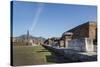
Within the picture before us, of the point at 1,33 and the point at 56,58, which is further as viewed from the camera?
the point at 56,58

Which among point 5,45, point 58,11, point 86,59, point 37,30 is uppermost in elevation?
point 58,11

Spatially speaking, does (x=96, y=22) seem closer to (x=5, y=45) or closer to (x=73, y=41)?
(x=73, y=41)

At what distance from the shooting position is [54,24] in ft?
9.65

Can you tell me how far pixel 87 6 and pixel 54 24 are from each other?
57cm

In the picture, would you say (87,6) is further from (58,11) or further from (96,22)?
(58,11)

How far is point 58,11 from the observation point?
2961 millimetres

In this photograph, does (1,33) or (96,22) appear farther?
(96,22)

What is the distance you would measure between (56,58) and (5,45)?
0.71m

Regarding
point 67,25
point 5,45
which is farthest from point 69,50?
point 5,45

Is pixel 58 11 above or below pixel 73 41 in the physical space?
above

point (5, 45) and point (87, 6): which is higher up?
point (87, 6)

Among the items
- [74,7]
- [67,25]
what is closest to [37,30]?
[67,25]

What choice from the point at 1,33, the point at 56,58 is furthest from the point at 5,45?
the point at 56,58

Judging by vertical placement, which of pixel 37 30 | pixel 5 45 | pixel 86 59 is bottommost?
pixel 86 59
